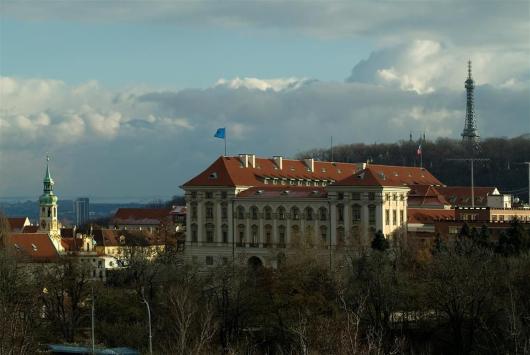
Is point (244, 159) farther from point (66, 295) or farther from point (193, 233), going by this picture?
point (66, 295)

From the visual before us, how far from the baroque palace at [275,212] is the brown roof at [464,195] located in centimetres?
1946

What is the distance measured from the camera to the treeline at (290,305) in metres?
72.5

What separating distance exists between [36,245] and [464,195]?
53303mm

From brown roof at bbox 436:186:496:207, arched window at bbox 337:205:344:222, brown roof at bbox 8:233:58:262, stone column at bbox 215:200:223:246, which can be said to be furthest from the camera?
brown roof at bbox 436:186:496:207

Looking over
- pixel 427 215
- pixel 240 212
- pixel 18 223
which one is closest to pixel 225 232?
pixel 240 212

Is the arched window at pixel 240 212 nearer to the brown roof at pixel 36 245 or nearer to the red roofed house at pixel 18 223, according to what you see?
the brown roof at pixel 36 245

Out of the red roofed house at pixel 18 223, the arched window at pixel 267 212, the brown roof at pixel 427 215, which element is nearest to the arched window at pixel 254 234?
the arched window at pixel 267 212

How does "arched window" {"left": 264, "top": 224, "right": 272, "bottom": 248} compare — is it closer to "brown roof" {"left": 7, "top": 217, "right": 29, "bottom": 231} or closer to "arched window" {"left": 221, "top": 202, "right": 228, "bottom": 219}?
"arched window" {"left": 221, "top": 202, "right": 228, "bottom": 219}

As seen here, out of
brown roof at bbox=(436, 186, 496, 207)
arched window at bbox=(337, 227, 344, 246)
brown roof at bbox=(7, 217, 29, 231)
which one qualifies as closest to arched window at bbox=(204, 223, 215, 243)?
arched window at bbox=(337, 227, 344, 246)

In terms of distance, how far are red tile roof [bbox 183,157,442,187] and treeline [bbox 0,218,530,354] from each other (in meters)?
38.6

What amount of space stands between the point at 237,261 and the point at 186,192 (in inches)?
612

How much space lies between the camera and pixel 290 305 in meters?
84.1

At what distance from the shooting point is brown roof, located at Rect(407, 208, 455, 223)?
438 feet

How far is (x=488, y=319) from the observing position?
76000 mm
